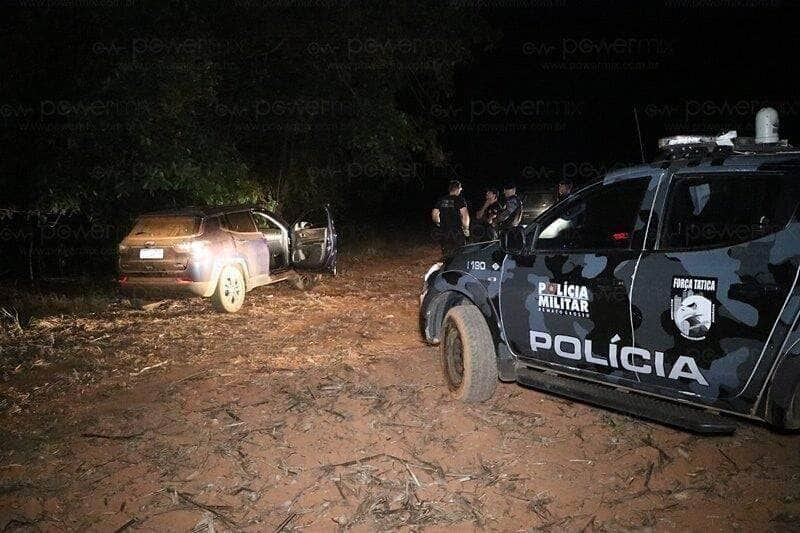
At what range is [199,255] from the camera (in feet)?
27.9

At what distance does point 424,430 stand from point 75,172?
377 inches

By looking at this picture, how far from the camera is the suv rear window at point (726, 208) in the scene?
3.44 m

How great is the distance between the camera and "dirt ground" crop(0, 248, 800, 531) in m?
3.61

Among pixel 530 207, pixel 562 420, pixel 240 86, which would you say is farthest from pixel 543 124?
pixel 562 420

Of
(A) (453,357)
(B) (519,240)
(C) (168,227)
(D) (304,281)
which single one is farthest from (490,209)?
(B) (519,240)

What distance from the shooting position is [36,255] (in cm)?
1277

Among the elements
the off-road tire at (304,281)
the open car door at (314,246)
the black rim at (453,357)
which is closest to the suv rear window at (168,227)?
the open car door at (314,246)

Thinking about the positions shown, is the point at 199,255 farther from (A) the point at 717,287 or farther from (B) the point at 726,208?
(A) the point at 717,287

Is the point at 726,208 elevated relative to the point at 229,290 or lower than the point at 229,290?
elevated

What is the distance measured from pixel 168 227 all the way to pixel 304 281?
313 centimetres

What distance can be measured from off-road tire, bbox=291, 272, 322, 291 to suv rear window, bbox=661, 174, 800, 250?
7.74 m

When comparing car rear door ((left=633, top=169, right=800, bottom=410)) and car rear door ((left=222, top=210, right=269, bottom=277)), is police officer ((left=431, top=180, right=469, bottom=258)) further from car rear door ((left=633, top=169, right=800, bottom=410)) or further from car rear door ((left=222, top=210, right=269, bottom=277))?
car rear door ((left=633, top=169, right=800, bottom=410))

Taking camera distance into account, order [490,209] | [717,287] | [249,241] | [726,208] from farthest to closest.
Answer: [490,209] < [249,241] < [726,208] < [717,287]

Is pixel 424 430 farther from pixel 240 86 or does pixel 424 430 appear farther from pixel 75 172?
pixel 240 86
